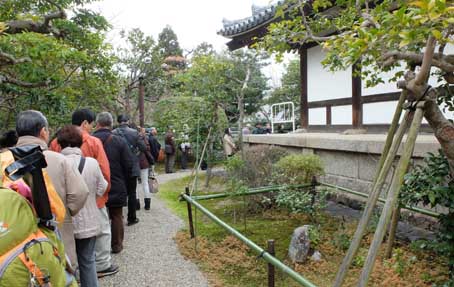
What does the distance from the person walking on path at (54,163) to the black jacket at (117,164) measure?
6.65 feet

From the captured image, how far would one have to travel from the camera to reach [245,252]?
5070 millimetres

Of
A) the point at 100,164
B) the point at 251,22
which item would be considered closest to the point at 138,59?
the point at 251,22

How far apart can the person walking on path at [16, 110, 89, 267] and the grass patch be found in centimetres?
207

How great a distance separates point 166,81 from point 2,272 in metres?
19.1

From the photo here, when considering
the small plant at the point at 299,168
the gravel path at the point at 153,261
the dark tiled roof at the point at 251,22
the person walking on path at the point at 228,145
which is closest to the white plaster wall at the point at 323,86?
the dark tiled roof at the point at 251,22

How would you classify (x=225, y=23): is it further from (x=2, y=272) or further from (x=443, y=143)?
(x=2, y=272)

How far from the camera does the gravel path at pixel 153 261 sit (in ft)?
14.2

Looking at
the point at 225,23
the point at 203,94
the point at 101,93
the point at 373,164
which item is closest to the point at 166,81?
the point at 203,94

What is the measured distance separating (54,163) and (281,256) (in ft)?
10.2

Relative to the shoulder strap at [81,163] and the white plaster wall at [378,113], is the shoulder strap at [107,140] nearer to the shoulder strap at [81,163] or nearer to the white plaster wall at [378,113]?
the shoulder strap at [81,163]

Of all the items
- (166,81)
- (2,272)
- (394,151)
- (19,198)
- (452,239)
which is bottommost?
(452,239)

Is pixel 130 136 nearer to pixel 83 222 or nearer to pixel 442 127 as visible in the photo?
pixel 83 222

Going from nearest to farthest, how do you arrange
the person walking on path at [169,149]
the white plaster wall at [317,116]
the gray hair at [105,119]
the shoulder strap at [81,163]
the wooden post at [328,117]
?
1. the shoulder strap at [81,163]
2. the gray hair at [105,119]
3. the wooden post at [328,117]
4. the white plaster wall at [317,116]
5. the person walking on path at [169,149]

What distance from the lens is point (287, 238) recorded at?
18.0 feet
